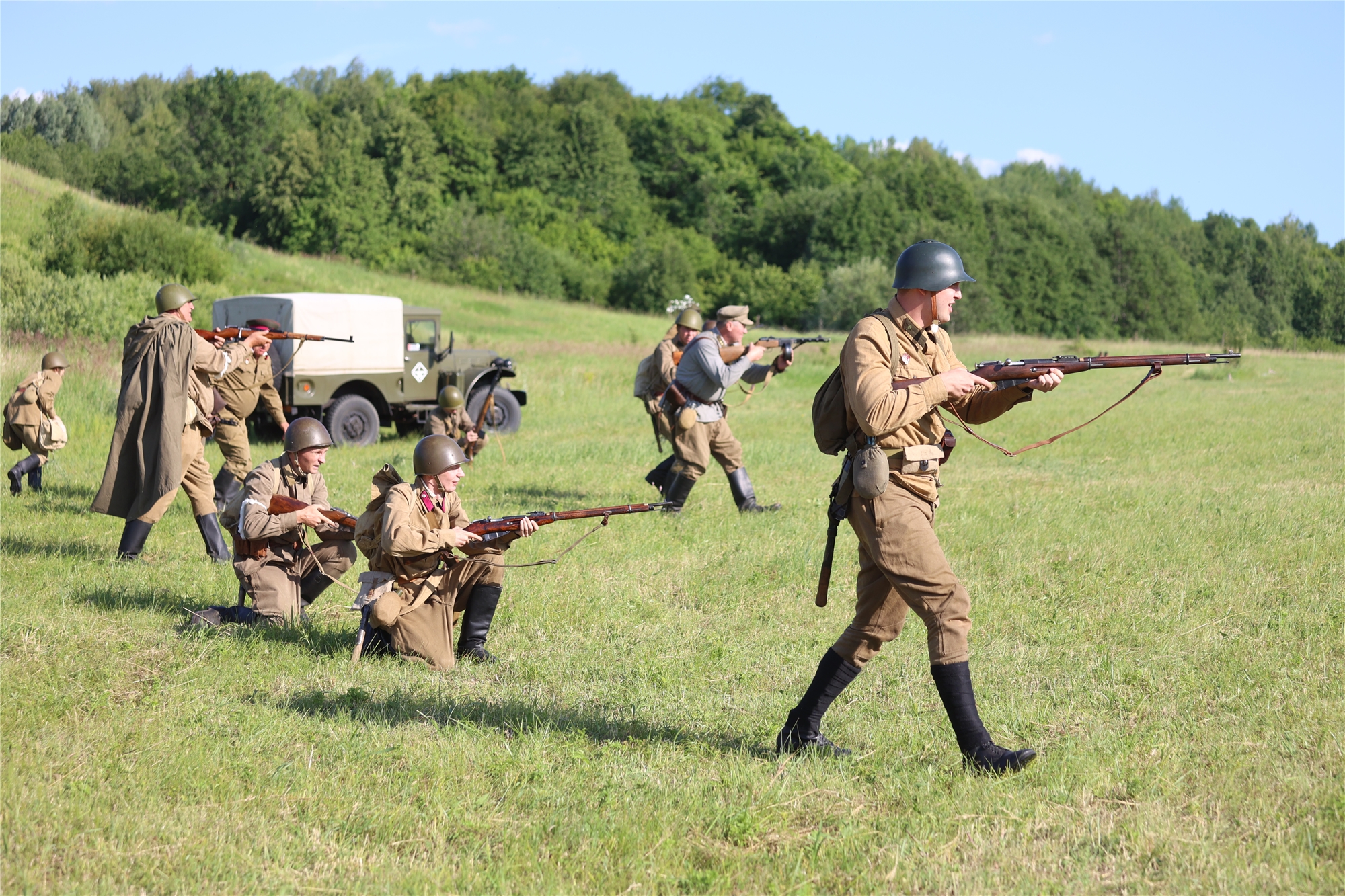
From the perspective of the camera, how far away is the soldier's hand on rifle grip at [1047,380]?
5.00 metres

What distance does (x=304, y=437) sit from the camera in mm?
7656

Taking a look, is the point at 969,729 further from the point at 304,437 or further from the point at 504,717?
the point at 304,437

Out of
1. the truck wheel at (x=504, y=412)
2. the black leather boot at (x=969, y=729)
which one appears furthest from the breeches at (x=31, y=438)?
the black leather boot at (x=969, y=729)

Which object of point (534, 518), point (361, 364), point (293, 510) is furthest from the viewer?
point (361, 364)

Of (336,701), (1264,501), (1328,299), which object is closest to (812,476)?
(1264,501)

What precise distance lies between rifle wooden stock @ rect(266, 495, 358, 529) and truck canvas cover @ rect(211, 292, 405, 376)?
433 inches

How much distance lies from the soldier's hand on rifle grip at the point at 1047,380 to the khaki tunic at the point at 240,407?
7.69 m

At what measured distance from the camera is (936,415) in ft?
16.7

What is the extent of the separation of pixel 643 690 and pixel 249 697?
2141 millimetres

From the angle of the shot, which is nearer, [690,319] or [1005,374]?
[1005,374]

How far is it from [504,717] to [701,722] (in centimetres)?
101

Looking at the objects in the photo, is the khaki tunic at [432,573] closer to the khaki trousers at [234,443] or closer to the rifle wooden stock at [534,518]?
the rifle wooden stock at [534,518]

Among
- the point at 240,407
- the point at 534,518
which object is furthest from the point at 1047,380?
the point at 240,407

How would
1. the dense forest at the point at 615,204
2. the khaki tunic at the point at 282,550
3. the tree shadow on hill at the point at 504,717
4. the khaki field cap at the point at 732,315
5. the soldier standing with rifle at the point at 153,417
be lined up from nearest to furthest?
the tree shadow on hill at the point at 504,717 → the khaki tunic at the point at 282,550 → the soldier standing with rifle at the point at 153,417 → the khaki field cap at the point at 732,315 → the dense forest at the point at 615,204
